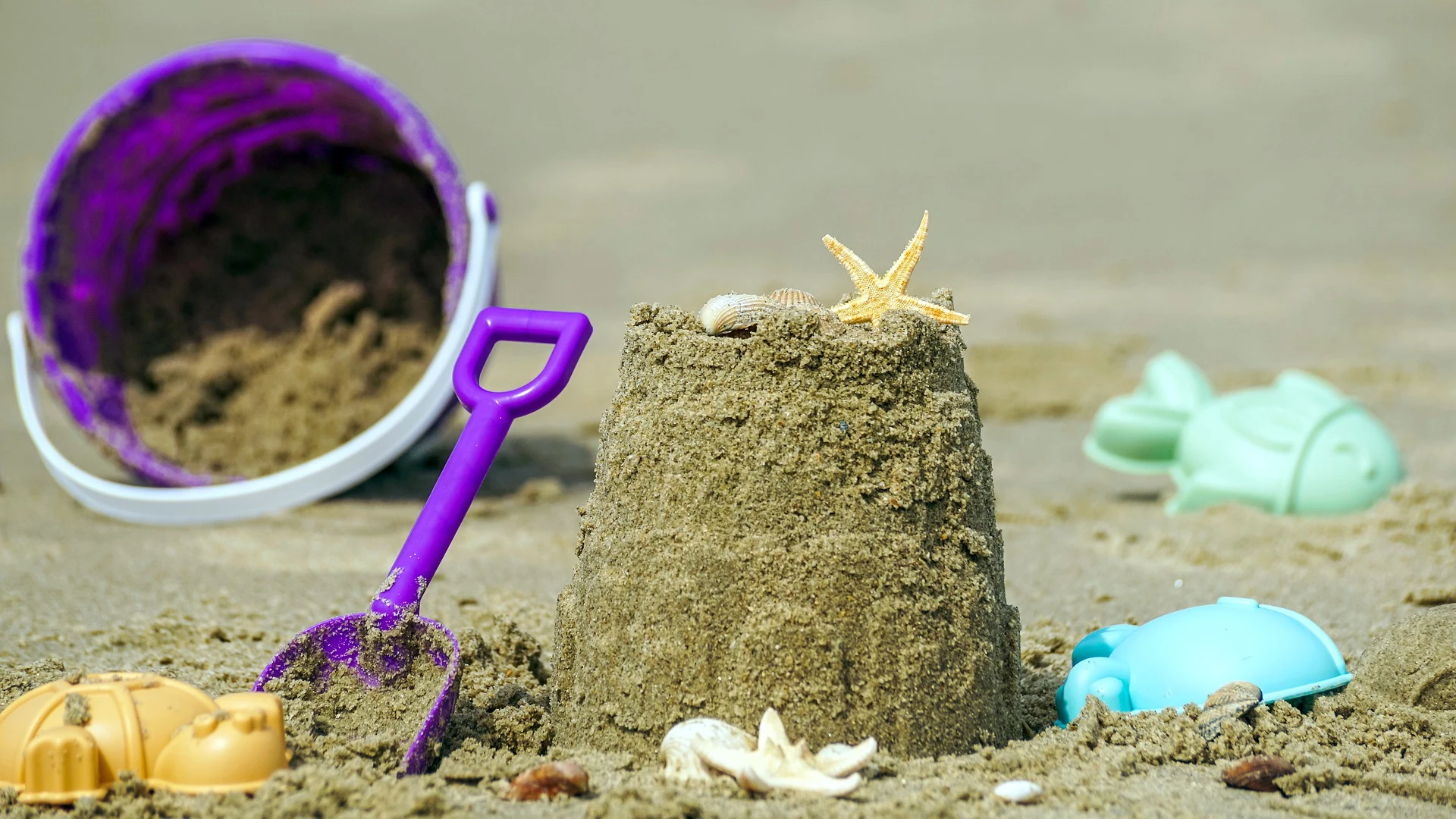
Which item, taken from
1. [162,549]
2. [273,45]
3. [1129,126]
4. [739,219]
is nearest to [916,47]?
[1129,126]

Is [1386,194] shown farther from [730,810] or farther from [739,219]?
[730,810]

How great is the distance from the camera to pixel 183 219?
5375 millimetres

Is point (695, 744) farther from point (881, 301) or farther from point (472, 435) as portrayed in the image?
point (881, 301)

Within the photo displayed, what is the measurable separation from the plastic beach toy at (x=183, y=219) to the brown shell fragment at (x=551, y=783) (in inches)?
105

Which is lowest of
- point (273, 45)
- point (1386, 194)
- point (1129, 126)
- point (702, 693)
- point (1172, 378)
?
point (702, 693)

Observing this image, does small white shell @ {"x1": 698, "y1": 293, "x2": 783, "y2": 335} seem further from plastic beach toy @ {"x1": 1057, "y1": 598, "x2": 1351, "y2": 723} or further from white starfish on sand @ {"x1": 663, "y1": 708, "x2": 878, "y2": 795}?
plastic beach toy @ {"x1": 1057, "y1": 598, "x2": 1351, "y2": 723}

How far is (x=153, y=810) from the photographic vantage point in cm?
175

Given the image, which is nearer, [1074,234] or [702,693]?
[702,693]

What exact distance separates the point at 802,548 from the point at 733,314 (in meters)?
0.38

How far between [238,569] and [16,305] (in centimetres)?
592

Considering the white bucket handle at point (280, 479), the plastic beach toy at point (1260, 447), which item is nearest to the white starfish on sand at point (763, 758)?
the white bucket handle at point (280, 479)

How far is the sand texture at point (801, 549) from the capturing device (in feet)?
6.52

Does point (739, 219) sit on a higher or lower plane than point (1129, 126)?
lower

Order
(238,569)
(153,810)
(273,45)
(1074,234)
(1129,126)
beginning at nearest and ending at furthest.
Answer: (153,810)
(238,569)
(273,45)
(1074,234)
(1129,126)
